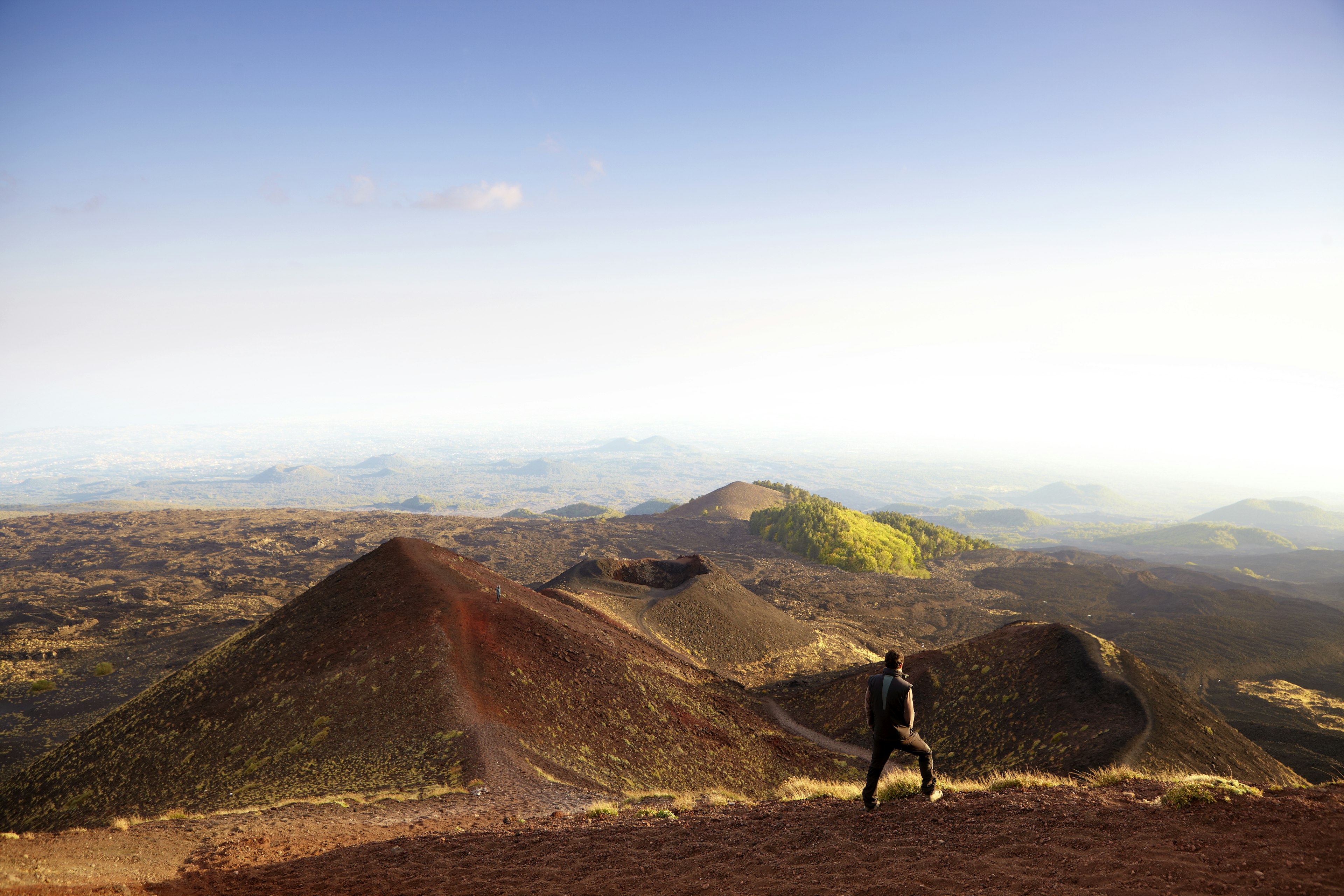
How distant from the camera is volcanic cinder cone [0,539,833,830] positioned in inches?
688

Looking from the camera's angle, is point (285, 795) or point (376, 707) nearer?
point (285, 795)

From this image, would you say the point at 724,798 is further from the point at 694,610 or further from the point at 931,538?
the point at 931,538

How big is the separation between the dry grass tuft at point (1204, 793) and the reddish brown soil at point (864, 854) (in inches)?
5.9

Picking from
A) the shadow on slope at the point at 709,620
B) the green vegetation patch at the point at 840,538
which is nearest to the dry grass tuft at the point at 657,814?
the shadow on slope at the point at 709,620

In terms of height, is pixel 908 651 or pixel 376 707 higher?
pixel 376 707

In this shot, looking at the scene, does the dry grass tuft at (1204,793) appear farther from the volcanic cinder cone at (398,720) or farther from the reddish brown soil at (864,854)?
the volcanic cinder cone at (398,720)

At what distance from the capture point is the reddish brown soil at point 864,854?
22.7ft

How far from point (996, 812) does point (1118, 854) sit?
2485 millimetres

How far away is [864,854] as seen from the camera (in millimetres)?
Result: 8633

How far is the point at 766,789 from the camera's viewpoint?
20.8 metres

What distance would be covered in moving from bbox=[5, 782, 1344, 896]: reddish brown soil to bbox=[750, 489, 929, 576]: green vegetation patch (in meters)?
77.7

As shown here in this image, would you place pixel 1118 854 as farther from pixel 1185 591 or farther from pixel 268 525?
pixel 268 525

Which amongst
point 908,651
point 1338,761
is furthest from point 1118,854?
point 908,651

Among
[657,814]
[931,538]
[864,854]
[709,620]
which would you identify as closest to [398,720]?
[657,814]
